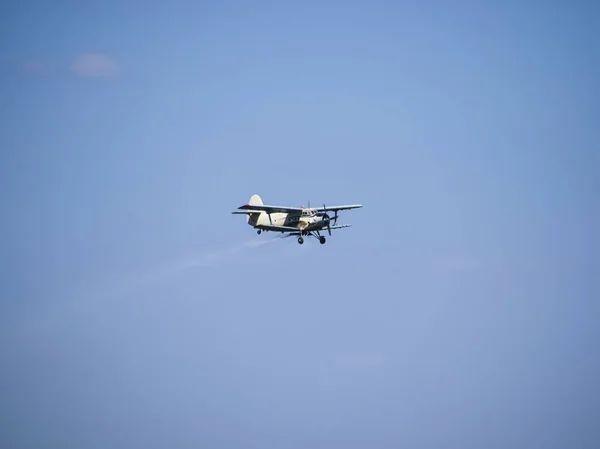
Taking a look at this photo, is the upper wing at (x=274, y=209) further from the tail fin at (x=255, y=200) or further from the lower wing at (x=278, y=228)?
the tail fin at (x=255, y=200)

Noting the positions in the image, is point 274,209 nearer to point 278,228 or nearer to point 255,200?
point 278,228

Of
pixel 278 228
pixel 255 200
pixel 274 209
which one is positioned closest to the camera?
pixel 274 209

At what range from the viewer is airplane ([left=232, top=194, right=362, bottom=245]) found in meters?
Result: 82.2

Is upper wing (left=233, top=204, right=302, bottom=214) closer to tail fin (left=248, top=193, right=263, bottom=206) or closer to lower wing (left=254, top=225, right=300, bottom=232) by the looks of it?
lower wing (left=254, top=225, right=300, bottom=232)

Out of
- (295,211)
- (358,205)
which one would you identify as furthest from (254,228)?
(358,205)

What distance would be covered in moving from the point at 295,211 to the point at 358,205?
25.1ft

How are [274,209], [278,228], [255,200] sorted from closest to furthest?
1. [274,209]
2. [278,228]
3. [255,200]

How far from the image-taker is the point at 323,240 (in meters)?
82.9

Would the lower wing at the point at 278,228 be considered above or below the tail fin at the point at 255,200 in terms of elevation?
below

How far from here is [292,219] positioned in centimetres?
8288

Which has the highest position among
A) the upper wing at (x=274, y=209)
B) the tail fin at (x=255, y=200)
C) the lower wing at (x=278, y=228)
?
the tail fin at (x=255, y=200)

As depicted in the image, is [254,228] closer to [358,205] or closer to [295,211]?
[295,211]

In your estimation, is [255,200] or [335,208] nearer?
[335,208]

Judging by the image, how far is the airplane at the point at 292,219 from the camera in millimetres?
82250
